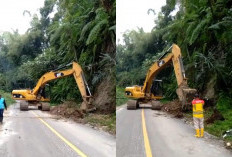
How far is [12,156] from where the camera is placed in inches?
104

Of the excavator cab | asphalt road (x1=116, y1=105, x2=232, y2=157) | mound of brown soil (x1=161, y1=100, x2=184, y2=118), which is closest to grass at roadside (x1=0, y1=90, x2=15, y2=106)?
asphalt road (x1=116, y1=105, x2=232, y2=157)

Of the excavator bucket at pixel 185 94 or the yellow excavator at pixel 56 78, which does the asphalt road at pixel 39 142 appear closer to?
the yellow excavator at pixel 56 78

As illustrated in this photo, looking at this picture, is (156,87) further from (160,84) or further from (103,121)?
(103,121)

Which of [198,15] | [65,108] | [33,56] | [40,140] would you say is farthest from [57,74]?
[198,15]

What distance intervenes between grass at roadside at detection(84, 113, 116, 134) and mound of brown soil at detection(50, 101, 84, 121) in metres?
0.25

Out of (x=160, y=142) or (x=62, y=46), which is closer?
(x=160, y=142)

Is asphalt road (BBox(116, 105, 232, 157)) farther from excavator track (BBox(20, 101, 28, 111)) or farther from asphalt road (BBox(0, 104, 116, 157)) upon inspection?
excavator track (BBox(20, 101, 28, 111))

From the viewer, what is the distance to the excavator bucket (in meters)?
5.23

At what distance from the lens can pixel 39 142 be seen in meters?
2.89


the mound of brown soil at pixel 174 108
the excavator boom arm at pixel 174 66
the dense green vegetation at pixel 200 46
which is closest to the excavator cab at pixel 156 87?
the excavator boom arm at pixel 174 66

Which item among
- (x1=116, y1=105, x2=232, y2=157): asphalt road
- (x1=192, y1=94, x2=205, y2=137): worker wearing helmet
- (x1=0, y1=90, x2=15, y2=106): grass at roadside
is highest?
(x1=0, y1=90, x2=15, y2=106): grass at roadside

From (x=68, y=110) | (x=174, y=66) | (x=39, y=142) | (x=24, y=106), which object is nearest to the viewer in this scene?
(x=39, y=142)

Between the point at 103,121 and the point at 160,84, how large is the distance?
2.01 metres

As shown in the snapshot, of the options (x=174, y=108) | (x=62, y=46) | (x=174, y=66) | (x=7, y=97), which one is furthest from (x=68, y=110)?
(x=174, y=66)
